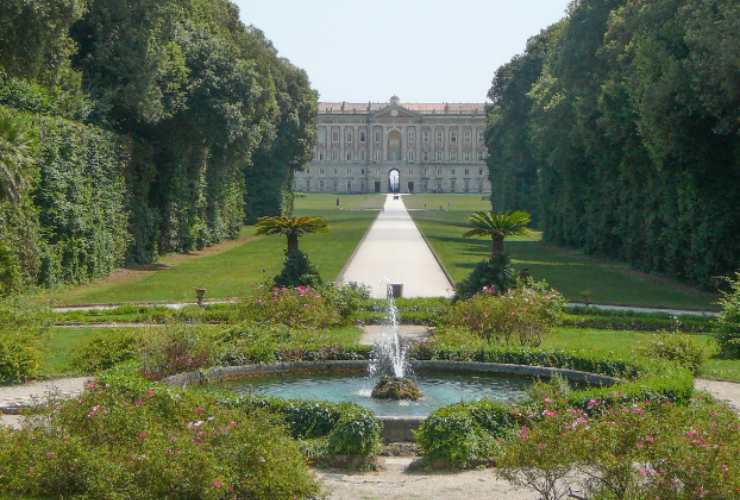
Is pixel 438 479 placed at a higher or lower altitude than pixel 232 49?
lower

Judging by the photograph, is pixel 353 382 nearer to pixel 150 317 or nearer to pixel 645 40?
pixel 150 317

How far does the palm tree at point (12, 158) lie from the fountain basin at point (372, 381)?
24.5 ft

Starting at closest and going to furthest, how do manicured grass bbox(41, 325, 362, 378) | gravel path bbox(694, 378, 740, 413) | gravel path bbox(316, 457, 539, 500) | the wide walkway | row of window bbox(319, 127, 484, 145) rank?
1. gravel path bbox(316, 457, 539, 500)
2. gravel path bbox(694, 378, 740, 413)
3. manicured grass bbox(41, 325, 362, 378)
4. the wide walkway
5. row of window bbox(319, 127, 484, 145)

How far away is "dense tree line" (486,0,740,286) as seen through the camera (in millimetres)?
23672

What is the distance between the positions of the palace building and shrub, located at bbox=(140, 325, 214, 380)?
151 meters

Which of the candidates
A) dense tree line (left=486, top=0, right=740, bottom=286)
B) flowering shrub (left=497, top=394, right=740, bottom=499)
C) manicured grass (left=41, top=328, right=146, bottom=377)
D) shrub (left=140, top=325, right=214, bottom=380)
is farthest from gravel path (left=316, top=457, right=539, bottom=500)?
dense tree line (left=486, top=0, right=740, bottom=286)

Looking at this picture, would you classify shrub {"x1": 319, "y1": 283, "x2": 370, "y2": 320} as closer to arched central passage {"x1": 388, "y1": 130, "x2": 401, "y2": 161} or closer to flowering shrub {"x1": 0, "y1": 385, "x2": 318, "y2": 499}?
flowering shrub {"x1": 0, "y1": 385, "x2": 318, "y2": 499}

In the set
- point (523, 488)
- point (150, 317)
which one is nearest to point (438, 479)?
point (523, 488)

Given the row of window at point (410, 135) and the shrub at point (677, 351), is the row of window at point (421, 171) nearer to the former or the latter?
the row of window at point (410, 135)

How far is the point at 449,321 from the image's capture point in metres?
16.6

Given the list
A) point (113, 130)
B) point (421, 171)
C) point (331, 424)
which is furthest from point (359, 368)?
point (421, 171)

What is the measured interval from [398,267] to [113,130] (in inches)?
381

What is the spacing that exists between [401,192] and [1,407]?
6045 inches

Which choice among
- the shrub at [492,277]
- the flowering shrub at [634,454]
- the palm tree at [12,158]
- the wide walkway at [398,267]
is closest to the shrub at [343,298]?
the shrub at [492,277]
